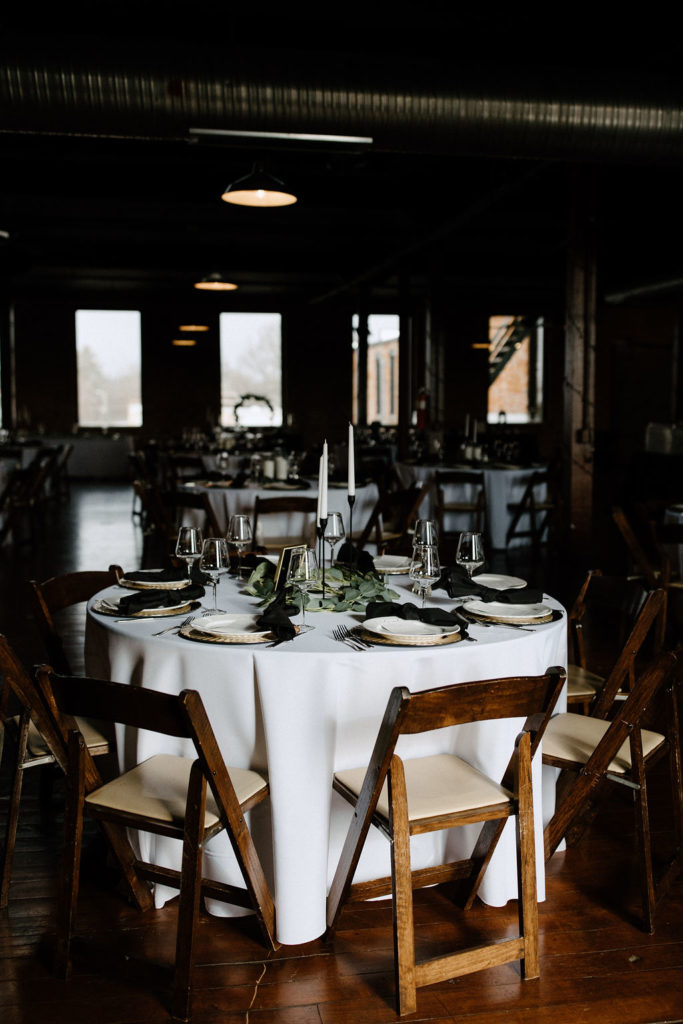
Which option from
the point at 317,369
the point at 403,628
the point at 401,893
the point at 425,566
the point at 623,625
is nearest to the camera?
the point at 401,893

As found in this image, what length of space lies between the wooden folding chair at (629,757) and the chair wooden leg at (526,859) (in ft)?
1.06

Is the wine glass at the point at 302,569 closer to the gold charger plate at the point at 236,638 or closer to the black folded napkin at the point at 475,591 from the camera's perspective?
the gold charger plate at the point at 236,638

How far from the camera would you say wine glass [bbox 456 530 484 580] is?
297 cm

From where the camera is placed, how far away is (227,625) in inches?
102

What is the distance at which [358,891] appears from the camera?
2.32m

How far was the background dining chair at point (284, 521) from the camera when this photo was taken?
5.57 meters

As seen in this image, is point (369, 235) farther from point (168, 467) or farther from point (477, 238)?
point (168, 467)

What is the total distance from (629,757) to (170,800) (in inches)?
51.7

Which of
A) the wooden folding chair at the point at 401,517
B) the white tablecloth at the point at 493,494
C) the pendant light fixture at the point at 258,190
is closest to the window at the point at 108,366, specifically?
the white tablecloth at the point at 493,494

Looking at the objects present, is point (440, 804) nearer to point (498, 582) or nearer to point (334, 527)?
point (334, 527)

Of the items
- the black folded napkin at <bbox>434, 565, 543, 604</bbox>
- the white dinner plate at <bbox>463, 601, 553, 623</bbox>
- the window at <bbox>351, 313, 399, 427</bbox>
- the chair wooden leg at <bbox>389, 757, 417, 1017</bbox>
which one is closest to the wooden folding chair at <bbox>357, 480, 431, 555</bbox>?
the black folded napkin at <bbox>434, 565, 543, 604</bbox>

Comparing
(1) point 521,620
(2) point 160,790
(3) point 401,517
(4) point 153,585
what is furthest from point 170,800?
(3) point 401,517

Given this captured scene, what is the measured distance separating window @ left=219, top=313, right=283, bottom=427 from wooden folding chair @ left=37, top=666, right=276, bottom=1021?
17.2 m

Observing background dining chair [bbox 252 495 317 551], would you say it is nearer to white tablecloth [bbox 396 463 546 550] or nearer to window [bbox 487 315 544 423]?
white tablecloth [bbox 396 463 546 550]
